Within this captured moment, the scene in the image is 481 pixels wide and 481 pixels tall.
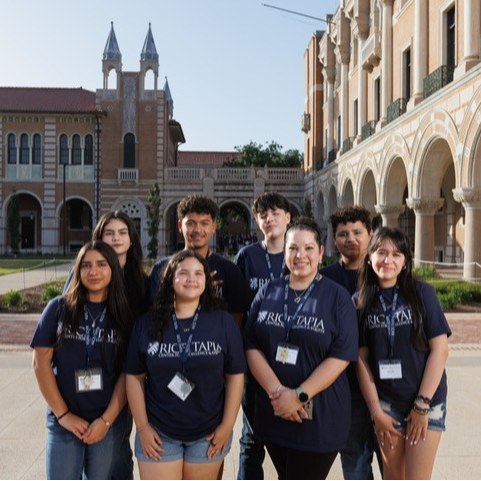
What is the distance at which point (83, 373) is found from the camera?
10.6 ft

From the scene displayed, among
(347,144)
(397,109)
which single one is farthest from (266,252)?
(347,144)

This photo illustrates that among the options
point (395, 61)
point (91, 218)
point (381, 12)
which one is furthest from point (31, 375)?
point (91, 218)

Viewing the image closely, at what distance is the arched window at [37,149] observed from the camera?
41312mm

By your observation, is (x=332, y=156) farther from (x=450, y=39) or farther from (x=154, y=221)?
(x=450, y=39)

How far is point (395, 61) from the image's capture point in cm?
2355

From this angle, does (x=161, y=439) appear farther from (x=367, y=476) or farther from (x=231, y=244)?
(x=231, y=244)

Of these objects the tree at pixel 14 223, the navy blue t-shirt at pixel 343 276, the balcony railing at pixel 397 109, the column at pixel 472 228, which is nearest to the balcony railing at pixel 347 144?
the balcony railing at pixel 397 109

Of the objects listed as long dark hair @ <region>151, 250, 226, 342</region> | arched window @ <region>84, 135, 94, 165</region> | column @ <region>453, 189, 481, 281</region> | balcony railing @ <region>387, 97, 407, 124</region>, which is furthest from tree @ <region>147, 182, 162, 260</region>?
long dark hair @ <region>151, 250, 226, 342</region>

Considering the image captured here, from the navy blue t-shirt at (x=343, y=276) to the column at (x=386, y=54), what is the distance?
70.8 ft

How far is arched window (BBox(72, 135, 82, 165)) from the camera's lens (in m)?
41.4

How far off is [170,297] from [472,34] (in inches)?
620

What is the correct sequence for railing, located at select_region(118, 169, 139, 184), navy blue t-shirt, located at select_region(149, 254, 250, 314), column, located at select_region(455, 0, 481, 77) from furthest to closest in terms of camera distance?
1. railing, located at select_region(118, 169, 139, 184)
2. column, located at select_region(455, 0, 481, 77)
3. navy blue t-shirt, located at select_region(149, 254, 250, 314)

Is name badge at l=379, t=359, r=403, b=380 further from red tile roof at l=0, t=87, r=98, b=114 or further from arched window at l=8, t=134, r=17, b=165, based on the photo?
arched window at l=8, t=134, r=17, b=165

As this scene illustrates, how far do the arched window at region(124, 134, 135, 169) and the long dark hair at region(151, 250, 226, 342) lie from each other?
39351 millimetres
